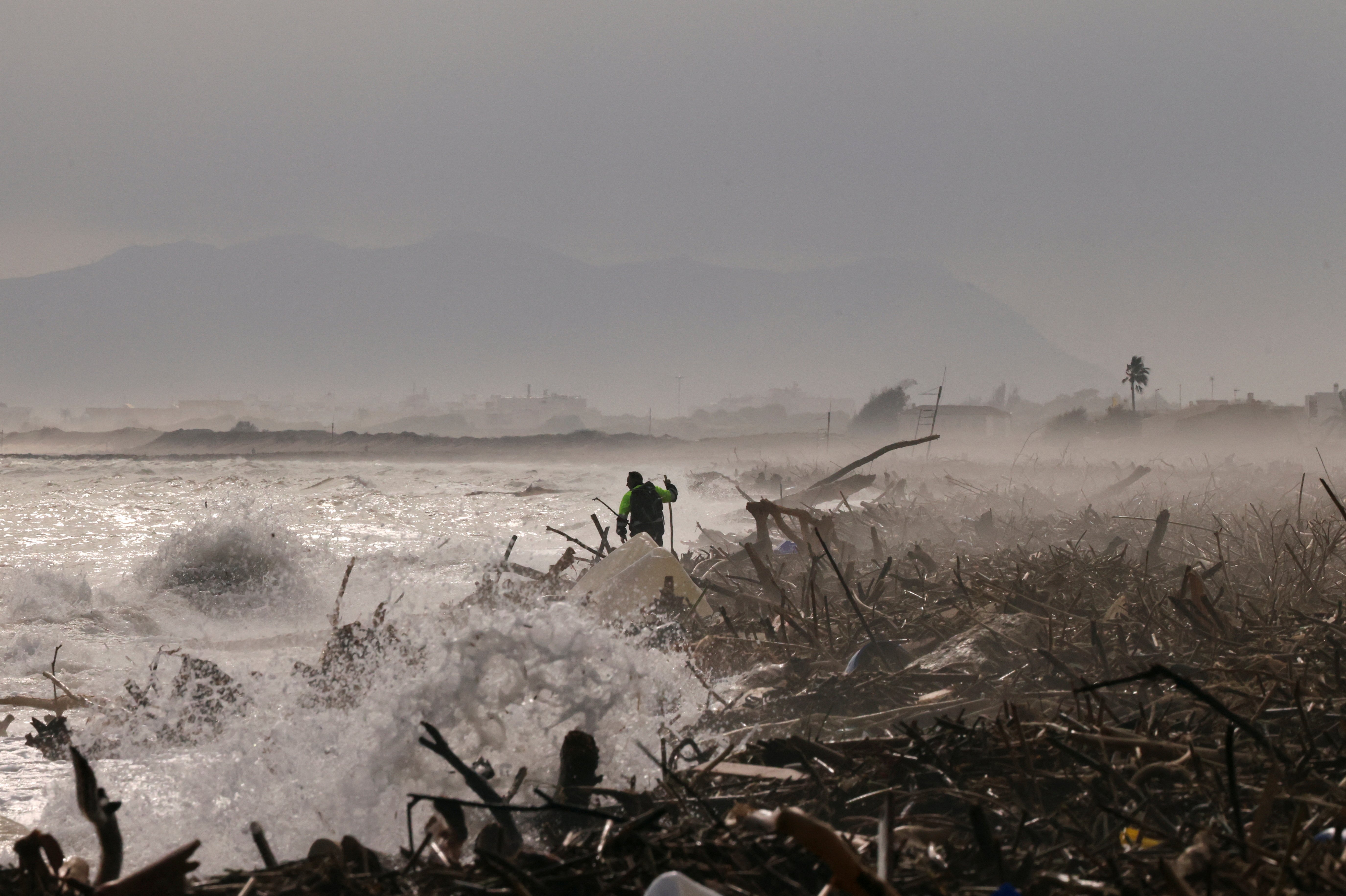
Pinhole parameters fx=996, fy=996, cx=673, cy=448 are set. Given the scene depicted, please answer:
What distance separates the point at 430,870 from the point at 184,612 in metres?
9.76

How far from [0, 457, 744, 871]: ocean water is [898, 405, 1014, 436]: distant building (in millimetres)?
76164

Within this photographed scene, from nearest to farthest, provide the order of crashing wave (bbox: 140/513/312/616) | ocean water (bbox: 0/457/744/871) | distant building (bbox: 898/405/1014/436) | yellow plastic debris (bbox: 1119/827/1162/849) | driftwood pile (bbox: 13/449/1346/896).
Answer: driftwood pile (bbox: 13/449/1346/896) < yellow plastic debris (bbox: 1119/827/1162/849) < ocean water (bbox: 0/457/744/871) < crashing wave (bbox: 140/513/312/616) < distant building (bbox: 898/405/1014/436)

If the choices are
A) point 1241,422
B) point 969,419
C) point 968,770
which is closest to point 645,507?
point 968,770

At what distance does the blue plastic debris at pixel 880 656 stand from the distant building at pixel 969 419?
279 ft

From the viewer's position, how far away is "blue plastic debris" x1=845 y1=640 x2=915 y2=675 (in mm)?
4215

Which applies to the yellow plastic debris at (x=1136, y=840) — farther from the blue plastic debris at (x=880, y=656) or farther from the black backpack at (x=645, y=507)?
the black backpack at (x=645, y=507)

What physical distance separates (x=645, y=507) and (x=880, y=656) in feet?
18.3

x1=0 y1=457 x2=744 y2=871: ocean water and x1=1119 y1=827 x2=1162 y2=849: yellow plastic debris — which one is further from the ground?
x1=1119 y1=827 x2=1162 y2=849: yellow plastic debris

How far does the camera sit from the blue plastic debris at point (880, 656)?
166 inches

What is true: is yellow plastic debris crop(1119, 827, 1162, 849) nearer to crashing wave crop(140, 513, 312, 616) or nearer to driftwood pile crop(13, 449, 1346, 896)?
driftwood pile crop(13, 449, 1346, 896)

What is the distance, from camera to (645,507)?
9.76 metres

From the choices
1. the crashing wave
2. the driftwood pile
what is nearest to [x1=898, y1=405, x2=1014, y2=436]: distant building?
the crashing wave

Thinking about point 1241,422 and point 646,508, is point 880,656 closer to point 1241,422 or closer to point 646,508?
point 646,508

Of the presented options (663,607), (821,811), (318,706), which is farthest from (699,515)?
(821,811)
